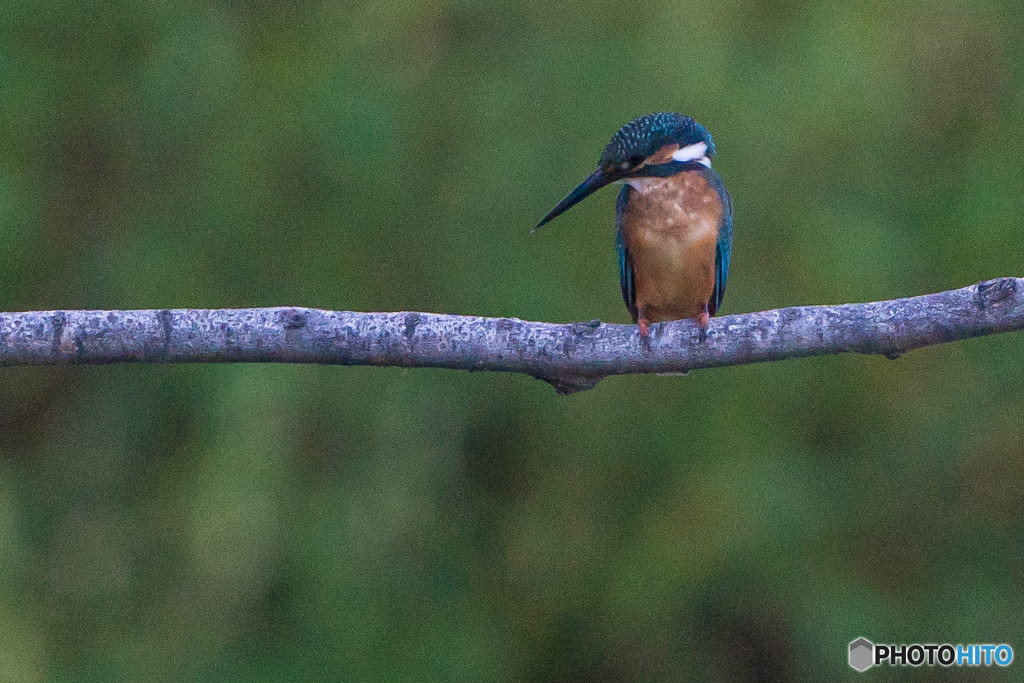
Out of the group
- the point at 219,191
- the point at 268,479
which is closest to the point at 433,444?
the point at 268,479

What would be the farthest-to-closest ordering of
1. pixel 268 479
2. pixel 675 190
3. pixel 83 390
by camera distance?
pixel 83 390 → pixel 268 479 → pixel 675 190

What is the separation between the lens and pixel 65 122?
3635mm

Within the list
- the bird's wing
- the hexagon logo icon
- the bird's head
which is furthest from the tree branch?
the hexagon logo icon

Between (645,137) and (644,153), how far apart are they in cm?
3

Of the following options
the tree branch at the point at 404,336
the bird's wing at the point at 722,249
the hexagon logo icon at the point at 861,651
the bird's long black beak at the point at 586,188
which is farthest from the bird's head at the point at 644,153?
the hexagon logo icon at the point at 861,651

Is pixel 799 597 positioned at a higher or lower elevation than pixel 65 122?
lower

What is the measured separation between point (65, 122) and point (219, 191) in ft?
1.86

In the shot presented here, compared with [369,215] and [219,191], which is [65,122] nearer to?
[219,191]

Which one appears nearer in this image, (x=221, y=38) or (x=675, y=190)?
(x=675, y=190)

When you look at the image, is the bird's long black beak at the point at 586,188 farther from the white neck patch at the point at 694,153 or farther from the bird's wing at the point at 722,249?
the bird's wing at the point at 722,249

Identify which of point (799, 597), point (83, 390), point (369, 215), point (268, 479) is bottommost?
point (799, 597)

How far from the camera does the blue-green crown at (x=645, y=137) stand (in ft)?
7.50

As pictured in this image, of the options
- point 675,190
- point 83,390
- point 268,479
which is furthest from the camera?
point 83,390

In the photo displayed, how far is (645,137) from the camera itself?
2.31m
